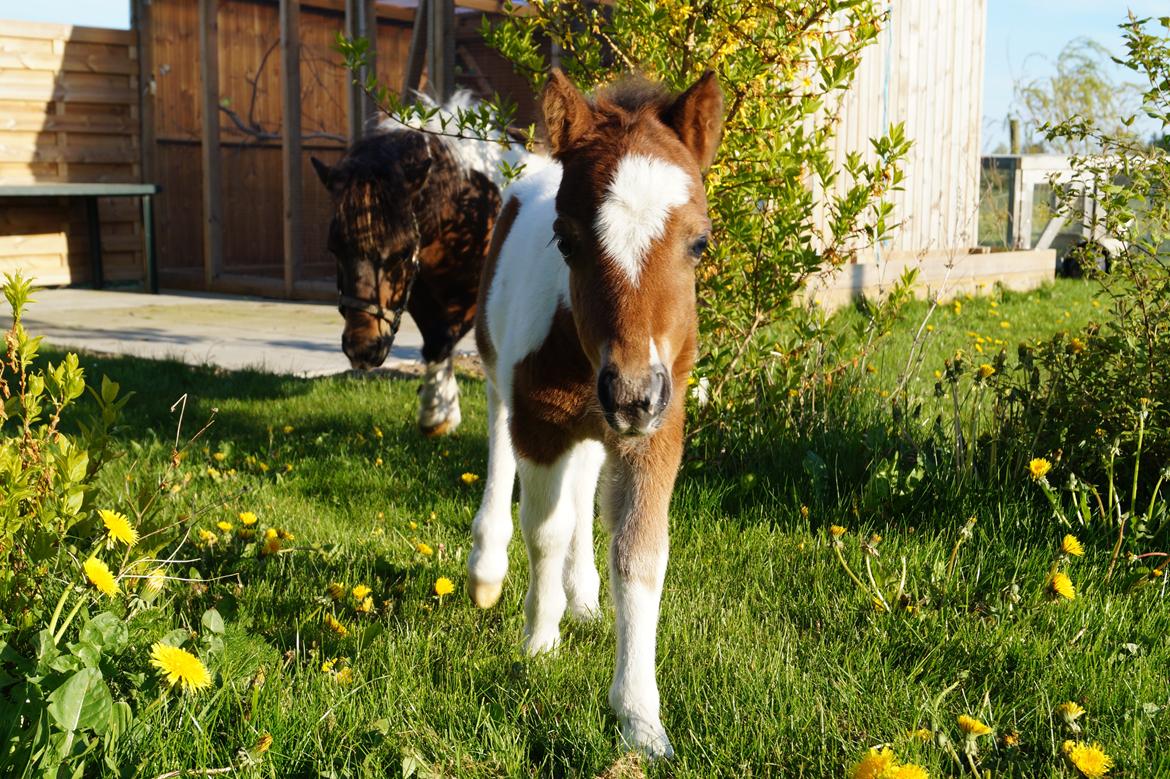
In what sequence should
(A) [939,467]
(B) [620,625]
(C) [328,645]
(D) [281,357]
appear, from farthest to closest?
1. (D) [281,357]
2. (A) [939,467]
3. (C) [328,645]
4. (B) [620,625]

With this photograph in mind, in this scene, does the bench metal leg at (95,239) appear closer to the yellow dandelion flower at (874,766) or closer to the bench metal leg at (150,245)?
the bench metal leg at (150,245)

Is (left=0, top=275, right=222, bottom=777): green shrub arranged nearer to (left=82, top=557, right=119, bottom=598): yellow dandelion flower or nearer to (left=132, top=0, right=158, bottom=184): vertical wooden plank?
(left=82, top=557, right=119, bottom=598): yellow dandelion flower

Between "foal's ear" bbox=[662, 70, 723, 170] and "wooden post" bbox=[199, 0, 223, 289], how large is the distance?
10500 millimetres

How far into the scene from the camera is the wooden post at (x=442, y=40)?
10016mm

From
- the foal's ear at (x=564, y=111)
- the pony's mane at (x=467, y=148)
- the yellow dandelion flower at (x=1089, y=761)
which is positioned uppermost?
the pony's mane at (x=467, y=148)

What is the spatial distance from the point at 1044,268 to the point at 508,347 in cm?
1031

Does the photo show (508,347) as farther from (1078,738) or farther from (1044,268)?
(1044,268)

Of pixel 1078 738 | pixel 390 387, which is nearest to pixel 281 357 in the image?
pixel 390 387

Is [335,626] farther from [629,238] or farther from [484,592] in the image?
[629,238]

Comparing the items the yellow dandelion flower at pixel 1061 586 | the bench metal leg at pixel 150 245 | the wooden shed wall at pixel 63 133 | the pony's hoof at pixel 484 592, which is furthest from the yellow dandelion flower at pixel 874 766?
the wooden shed wall at pixel 63 133

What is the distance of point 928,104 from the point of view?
11.7 meters

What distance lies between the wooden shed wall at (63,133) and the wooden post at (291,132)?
272 cm

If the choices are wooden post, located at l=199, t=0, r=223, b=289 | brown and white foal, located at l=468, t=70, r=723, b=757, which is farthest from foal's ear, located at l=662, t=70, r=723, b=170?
wooden post, located at l=199, t=0, r=223, b=289

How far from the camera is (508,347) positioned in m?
3.21
